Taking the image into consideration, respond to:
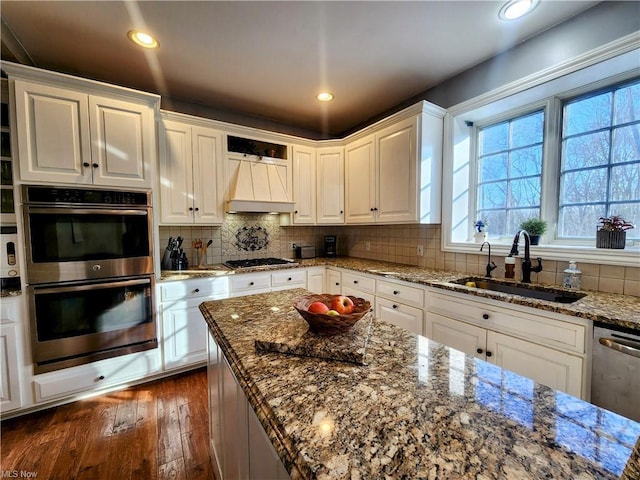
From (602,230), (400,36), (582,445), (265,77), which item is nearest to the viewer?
(582,445)

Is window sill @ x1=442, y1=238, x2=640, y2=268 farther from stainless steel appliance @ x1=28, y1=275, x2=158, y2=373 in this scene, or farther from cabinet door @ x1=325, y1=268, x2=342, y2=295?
stainless steel appliance @ x1=28, y1=275, x2=158, y2=373

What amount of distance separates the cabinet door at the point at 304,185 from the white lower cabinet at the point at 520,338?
1.75 metres

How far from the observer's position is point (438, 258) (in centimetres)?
263

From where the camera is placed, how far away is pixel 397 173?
261cm

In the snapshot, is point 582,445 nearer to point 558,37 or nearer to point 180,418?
point 180,418

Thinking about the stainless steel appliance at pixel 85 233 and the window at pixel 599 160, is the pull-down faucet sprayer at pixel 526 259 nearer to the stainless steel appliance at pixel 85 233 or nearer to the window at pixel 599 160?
the window at pixel 599 160

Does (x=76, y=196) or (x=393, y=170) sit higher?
(x=393, y=170)

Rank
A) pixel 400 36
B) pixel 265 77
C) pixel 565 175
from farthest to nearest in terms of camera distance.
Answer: pixel 265 77 < pixel 565 175 < pixel 400 36

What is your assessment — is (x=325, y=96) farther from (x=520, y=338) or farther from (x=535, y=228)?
(x=520, y=338)

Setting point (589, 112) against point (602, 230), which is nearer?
point (602, 230)

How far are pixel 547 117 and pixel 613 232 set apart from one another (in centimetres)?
96

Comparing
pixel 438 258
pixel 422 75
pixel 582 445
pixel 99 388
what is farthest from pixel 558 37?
pixel 99 388

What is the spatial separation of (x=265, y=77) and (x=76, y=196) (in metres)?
1.70

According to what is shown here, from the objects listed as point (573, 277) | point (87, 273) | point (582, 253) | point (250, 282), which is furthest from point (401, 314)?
point (87, 273)
